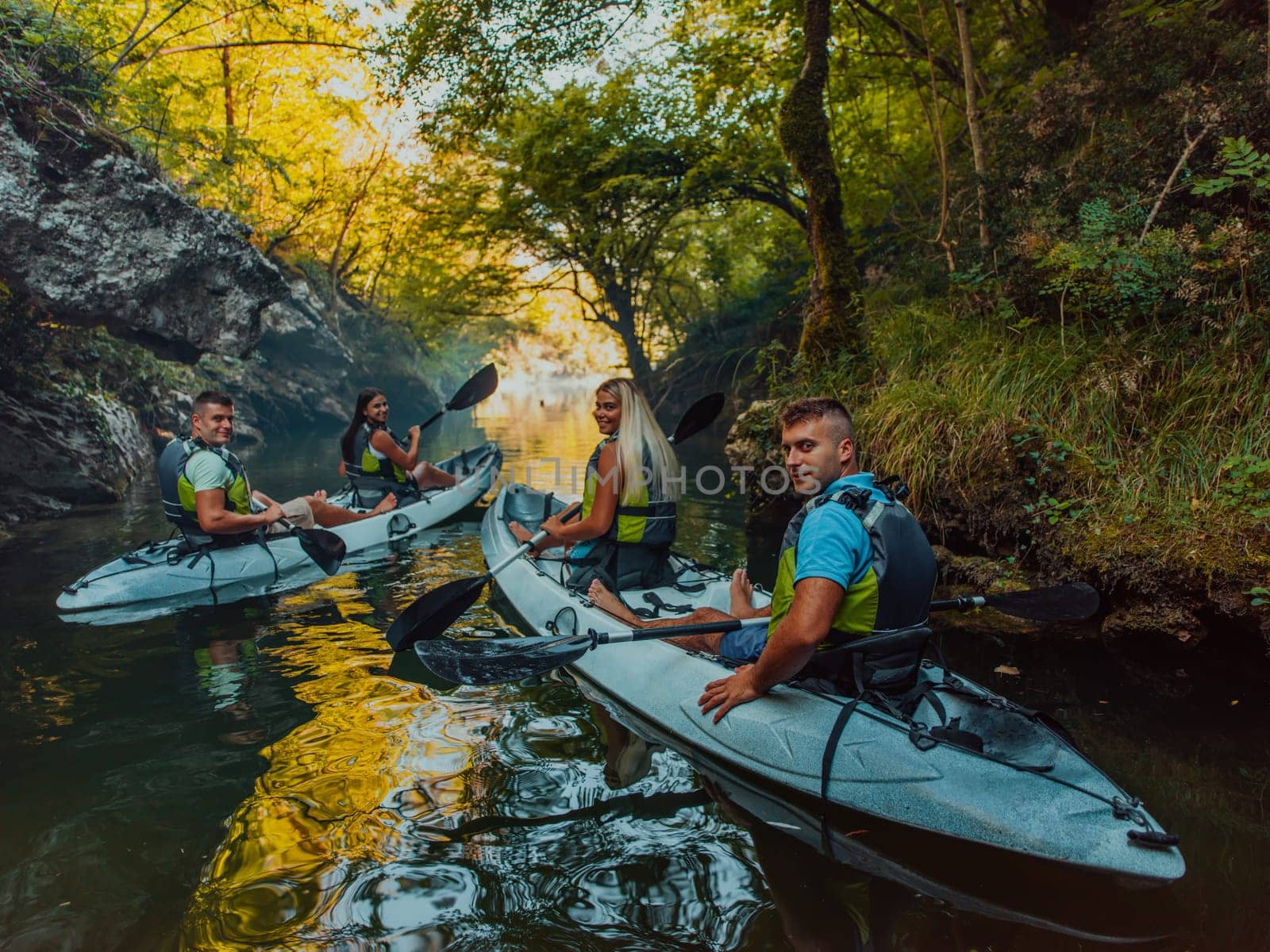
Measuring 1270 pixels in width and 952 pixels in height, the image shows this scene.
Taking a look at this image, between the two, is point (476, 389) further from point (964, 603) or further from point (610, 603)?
point (964, 603)

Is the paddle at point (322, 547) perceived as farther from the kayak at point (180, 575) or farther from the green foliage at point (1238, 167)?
the green foliage at point (1238, 167)

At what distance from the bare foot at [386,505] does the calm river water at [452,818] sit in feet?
10.1

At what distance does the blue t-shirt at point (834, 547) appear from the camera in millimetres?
2775

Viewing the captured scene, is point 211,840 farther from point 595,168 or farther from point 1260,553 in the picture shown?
point 595,168

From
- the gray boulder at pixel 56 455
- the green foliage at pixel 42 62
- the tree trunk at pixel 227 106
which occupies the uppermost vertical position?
the tree trunk at pixel 227 106

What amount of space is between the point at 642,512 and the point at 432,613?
141 centimetres

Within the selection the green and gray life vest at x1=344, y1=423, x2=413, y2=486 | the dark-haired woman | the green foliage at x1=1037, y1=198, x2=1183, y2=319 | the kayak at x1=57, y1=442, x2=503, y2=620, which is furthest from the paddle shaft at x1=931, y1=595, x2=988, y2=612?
the green and gray life vest at x1=344, y1=423, x2=413, y2=486

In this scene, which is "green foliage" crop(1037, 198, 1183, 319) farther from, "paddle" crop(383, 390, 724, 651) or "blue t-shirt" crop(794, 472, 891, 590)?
"paddle" crop(383, 390, 724, 651)

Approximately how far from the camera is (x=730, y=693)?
333 centimetres

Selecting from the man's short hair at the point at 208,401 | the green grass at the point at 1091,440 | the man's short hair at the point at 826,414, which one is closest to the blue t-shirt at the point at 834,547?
the man's short hair at the point at 826,414

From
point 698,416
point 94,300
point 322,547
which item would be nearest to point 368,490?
point 322,547

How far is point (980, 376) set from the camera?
19.6 feet

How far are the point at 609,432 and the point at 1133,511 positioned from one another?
10.8ft

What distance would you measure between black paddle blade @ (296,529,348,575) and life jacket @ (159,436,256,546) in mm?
483
